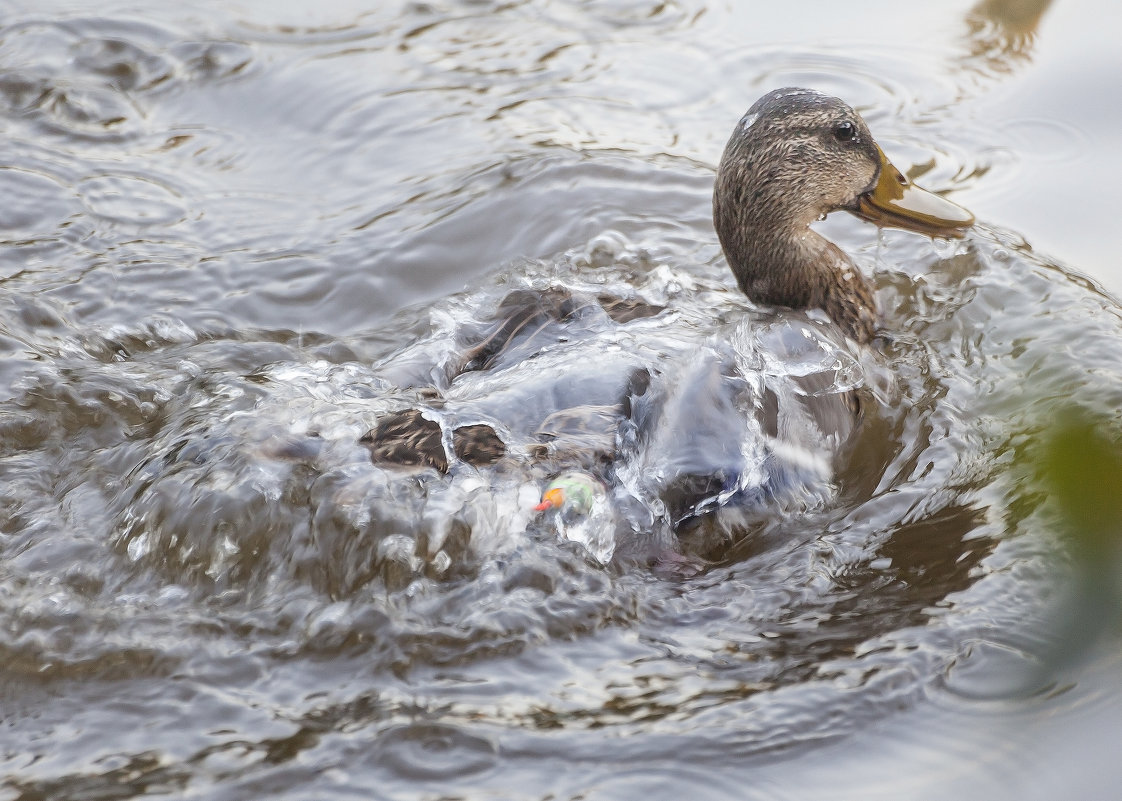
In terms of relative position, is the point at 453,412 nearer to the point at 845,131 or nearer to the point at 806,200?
the point at 806,200

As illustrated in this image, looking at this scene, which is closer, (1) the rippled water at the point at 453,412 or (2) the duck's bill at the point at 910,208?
(1) the rippled water at the point at 453,412

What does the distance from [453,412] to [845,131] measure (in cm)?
168

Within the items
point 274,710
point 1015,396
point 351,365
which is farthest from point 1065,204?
point 274,710

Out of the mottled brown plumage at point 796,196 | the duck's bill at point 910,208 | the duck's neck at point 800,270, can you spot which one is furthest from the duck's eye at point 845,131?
the duck's neck at point 800,270

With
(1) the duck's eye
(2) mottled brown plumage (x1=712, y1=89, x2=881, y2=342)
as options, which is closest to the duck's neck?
(2) mottled brown plumage (x1=712, y1=89, x2=881, y2=342)

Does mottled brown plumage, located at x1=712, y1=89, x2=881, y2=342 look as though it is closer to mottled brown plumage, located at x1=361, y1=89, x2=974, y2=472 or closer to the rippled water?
mottled brown plumage, located at x1=361, y1=89, x2=974, y2=472

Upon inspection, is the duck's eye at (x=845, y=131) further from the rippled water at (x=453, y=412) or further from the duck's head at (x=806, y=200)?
the rippled water at (x=453, y=412)

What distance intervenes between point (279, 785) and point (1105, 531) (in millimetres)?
1596

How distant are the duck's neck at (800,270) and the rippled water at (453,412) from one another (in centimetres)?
17

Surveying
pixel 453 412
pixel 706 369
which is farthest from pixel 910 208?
pixel 453 412

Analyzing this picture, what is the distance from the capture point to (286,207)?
446 centimetres

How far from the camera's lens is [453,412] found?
2.96 metres

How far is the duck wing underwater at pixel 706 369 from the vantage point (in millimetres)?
2898

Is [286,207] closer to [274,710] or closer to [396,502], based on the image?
[396,502]
